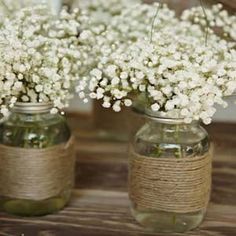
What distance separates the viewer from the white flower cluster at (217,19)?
104 centimetres

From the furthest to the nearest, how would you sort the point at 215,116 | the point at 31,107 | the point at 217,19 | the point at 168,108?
1. the point at 215,116
2. the point at 217,19
3. the point at 31,107
4. the point at 168,108

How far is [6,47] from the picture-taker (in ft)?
2.64

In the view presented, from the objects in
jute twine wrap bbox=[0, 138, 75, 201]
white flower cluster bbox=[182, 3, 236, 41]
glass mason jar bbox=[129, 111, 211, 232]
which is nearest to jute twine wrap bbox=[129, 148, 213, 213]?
glass mason jar bbox=[129, 111, 211, 232]

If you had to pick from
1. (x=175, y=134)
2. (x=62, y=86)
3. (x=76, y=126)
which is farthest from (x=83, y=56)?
(x=76, y=126)

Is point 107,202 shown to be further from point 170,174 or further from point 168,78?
point 168,78

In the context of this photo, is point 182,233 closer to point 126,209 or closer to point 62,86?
point 126,209

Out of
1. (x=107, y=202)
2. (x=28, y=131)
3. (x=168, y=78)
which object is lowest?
(x=107, y=202)

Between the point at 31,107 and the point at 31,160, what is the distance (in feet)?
0.27

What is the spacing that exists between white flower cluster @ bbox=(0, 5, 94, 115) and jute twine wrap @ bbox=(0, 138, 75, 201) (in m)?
0.09

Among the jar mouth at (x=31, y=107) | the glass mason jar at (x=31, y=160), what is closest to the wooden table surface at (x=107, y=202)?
the glass mason jar at (x=31, y=160)

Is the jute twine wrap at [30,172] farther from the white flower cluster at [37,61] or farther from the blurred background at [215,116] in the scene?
the blurred background at [215,116]

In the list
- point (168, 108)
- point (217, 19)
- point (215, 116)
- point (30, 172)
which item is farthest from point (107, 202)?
point (215, 116)

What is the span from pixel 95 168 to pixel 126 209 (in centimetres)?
20

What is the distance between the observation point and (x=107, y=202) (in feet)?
3.17
